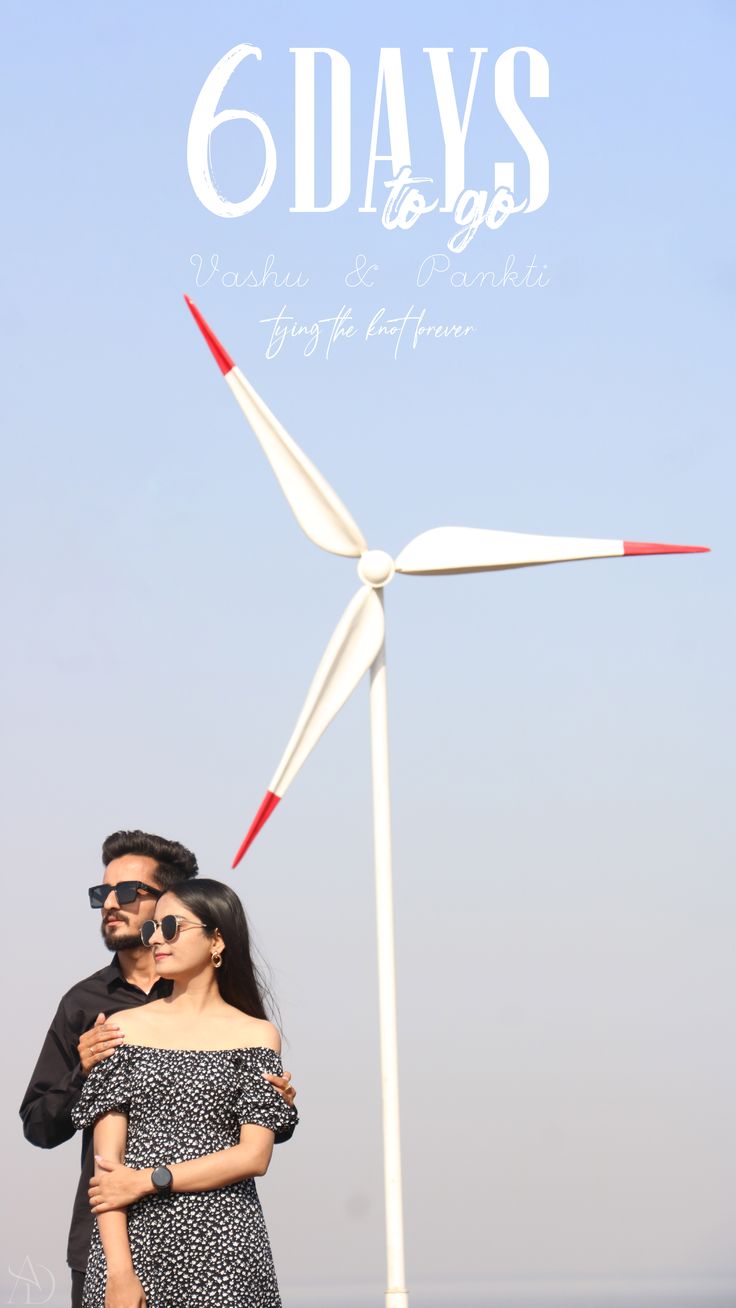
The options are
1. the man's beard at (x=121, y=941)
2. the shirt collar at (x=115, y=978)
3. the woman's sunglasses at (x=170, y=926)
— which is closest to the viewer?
the woman's sunglasses at (x=170, y=926)

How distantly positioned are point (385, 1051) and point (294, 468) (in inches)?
132

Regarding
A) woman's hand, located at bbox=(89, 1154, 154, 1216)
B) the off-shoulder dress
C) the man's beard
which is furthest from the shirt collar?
woman's hand, located at bbox=(89, 1154, 154, 1216)

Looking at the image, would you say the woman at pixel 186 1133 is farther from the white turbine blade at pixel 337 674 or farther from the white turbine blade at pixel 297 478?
the white turbine blade at pixel 297 478

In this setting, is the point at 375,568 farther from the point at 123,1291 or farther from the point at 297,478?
the point at 123,1291

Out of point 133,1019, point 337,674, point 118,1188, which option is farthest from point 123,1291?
point 337,674

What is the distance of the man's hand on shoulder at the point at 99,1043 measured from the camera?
7.66m

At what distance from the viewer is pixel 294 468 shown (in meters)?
10.1

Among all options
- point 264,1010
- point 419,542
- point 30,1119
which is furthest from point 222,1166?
point 419,542

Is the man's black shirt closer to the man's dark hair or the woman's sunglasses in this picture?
the man's dark hair

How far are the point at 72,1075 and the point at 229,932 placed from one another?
1313 millimetres

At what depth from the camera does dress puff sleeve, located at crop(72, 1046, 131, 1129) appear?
760 centimetres

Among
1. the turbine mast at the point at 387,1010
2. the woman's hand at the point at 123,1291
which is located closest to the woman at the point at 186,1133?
the woman's hand at the point at 123,1291

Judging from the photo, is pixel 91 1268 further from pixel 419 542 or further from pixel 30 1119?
pixel 419 542

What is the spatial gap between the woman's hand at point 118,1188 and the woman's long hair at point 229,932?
3.23 feet
